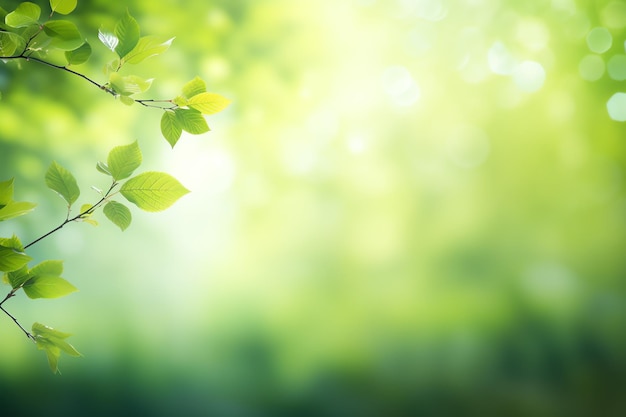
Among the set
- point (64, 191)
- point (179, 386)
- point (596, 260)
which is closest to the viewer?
point (64, 191)

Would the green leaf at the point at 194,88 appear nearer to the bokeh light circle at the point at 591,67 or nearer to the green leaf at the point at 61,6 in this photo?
the green leaf at the point at 61,6

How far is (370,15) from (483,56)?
472 millimetres

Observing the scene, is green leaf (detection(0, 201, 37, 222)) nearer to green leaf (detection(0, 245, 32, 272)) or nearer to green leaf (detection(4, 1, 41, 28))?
green leaf (detection(0, 245, 32, 272))

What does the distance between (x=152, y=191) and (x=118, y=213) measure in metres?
0.05

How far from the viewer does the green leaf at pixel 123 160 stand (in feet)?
1.44

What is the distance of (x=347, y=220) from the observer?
6.48ft

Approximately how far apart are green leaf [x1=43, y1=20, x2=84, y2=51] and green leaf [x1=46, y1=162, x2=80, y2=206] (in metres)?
0.10

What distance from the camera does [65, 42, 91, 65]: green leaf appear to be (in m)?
0.46

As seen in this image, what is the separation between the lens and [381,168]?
6.59 ft

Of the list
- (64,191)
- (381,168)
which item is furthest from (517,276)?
(64,191)

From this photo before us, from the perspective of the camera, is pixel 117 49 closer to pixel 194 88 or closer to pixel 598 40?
pixel 194 88

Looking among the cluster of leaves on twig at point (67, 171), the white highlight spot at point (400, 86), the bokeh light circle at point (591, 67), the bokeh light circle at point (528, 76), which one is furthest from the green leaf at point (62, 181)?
the bokeh light circle at point (591, 67)

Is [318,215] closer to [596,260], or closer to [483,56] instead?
[483,56]

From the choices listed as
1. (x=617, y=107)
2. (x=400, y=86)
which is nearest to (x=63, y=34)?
(x=400, y=86)
